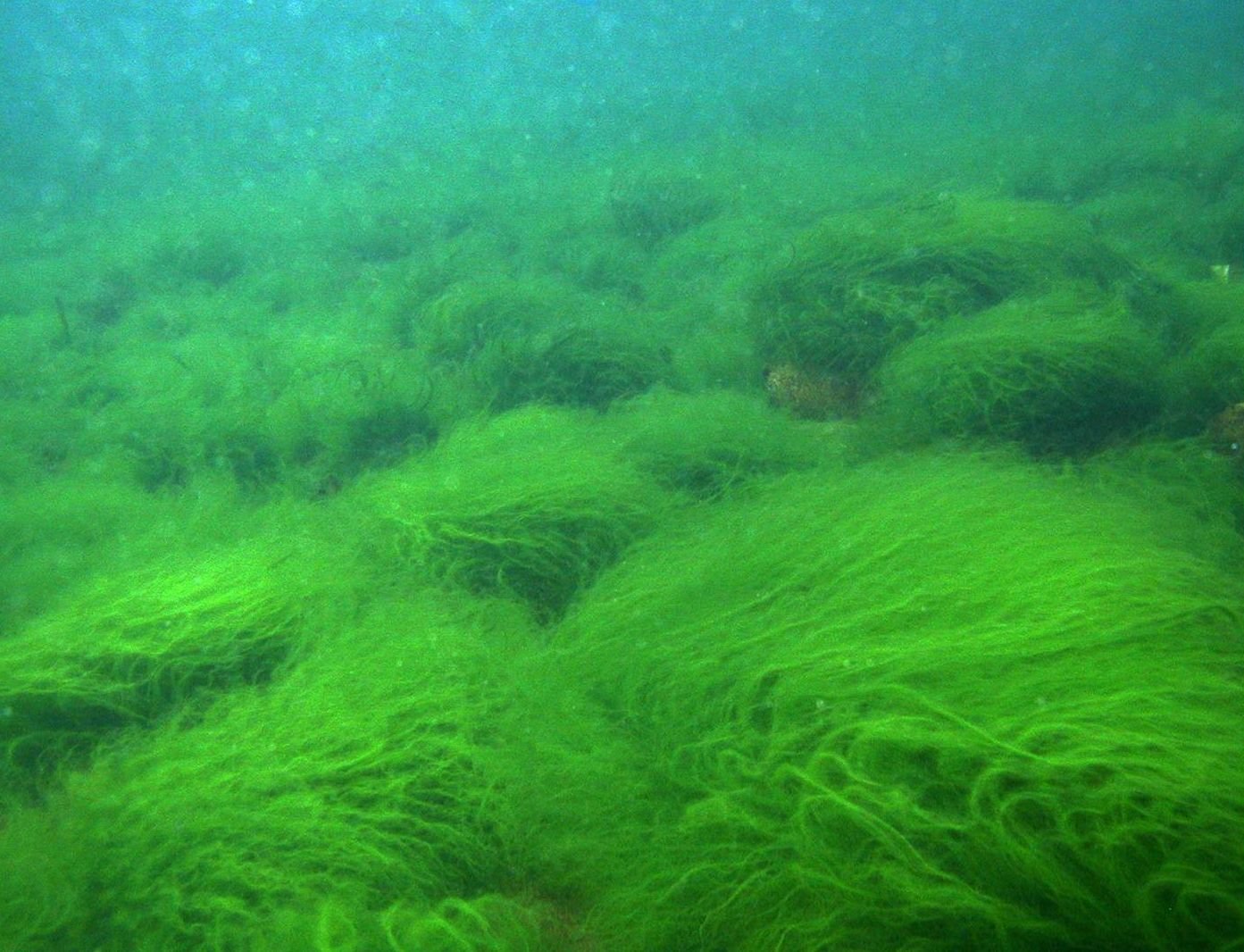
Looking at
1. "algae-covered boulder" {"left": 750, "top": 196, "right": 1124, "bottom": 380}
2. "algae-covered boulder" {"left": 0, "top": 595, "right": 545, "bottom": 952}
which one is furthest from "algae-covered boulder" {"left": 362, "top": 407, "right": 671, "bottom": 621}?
"algae-covered boulder" {"left": 750, "top": 196, "right": 1124, "bottom": 380}

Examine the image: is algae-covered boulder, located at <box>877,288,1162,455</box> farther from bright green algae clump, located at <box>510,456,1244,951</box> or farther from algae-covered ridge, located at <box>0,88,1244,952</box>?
bright green algae clump, located at <box>510,456,1244,951</box>

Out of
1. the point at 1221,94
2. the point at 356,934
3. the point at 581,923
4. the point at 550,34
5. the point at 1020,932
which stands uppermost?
the point at 550,34

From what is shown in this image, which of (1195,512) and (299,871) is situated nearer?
(299,871)

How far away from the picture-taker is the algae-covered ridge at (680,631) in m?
1.45

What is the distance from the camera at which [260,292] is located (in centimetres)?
922

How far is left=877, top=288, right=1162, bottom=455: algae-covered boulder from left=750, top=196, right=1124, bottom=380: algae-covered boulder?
79 centimetres

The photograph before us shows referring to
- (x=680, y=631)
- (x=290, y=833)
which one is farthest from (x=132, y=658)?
(x=680, y=631)

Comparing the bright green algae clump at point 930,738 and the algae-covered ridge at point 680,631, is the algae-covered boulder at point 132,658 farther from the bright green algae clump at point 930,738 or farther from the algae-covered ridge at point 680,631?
the bright green algae clump at point 930,738

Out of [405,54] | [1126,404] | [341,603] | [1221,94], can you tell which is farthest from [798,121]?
[405,54]

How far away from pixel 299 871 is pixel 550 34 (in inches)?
2919

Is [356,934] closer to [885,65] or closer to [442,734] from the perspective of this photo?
[442,734]

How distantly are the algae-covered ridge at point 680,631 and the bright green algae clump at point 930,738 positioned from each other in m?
0.01

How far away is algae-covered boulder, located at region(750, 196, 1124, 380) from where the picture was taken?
4.62m

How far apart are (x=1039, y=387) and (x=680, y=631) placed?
2462 mm
